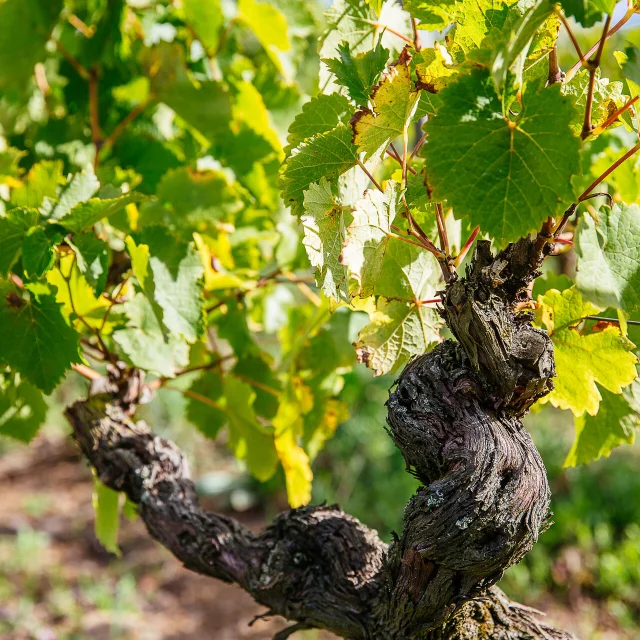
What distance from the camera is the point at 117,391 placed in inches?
39.4

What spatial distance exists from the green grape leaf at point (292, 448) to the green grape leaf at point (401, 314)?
26 cm

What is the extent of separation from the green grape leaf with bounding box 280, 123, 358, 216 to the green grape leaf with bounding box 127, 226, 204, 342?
28cm

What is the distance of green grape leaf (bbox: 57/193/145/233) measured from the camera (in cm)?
74

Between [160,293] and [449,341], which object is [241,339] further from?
[449,341]

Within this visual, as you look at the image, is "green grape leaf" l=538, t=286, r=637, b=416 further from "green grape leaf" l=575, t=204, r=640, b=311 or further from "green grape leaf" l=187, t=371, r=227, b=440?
"green grape leaf" l=187, t=371, r=227, b=440

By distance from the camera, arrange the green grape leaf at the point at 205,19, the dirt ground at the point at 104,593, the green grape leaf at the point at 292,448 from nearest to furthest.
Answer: the green grape leaf at the point at 292,448, the green grape leaf at the point at 205,19, the dirt ground at the point at 104,593

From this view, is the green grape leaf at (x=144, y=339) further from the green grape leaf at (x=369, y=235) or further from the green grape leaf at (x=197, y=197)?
the green grape leaf at (x=369, y=235)

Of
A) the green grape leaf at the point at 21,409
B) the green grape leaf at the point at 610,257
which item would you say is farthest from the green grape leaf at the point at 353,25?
the green grape leaf at the point at 21,409

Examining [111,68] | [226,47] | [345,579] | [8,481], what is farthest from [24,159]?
[8,481]

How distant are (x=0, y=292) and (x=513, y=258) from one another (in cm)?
56

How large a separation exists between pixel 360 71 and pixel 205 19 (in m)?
0.74

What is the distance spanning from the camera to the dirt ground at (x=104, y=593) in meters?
3.08

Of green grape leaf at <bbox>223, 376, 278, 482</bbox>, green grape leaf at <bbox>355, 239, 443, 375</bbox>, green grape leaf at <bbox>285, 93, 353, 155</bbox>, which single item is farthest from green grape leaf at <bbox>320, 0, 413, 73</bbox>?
green grape leaf at <bbox>223, 376, 278, 482</bbox>

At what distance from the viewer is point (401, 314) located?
28.2 inches
